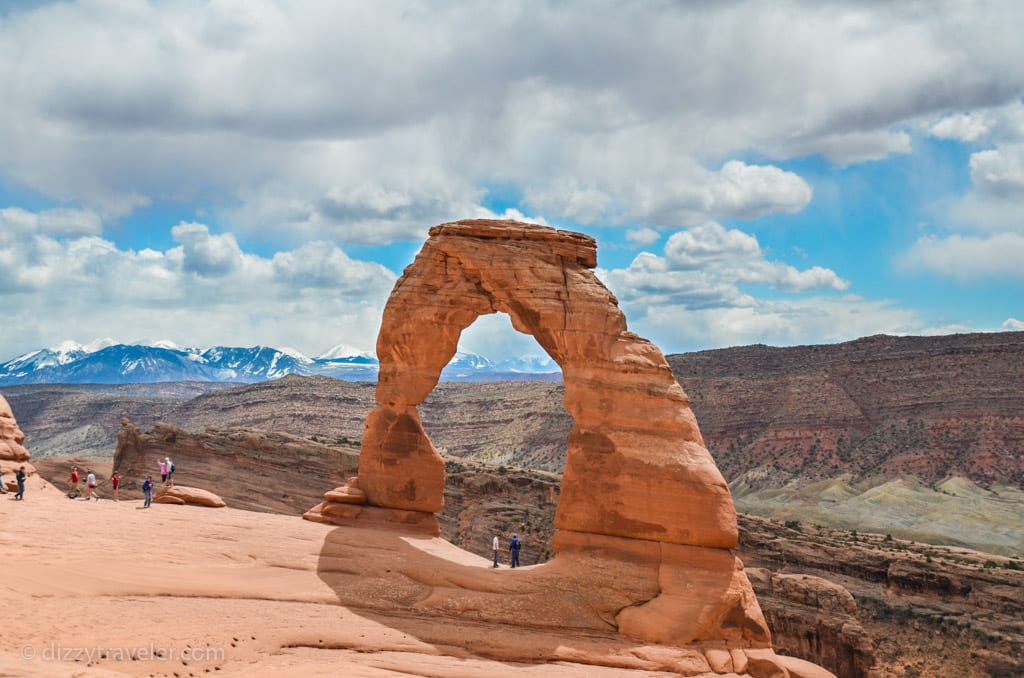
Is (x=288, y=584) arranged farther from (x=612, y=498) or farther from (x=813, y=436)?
(x=813, y=436)

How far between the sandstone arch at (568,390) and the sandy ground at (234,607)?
2.62m

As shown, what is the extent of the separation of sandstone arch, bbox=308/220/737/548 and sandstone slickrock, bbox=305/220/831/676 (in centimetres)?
3

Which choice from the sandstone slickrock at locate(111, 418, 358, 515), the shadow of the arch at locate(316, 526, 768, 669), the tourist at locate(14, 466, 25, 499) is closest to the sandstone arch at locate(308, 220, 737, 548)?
the shadow of the arch at locate(316, 526, 768, 669)

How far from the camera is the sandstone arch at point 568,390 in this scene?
2361cm

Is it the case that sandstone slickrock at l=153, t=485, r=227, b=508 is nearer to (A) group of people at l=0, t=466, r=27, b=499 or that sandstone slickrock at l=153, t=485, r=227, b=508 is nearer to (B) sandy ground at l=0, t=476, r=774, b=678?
(B) sandy ground at l=0, t=476, r=774, b=678

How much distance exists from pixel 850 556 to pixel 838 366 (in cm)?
6008

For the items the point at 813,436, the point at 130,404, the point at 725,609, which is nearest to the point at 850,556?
the point at 725,609

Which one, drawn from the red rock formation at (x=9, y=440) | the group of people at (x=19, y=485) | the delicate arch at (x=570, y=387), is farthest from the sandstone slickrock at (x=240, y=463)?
the delicate arch at (x=570, y=387)

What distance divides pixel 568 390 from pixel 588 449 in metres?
1.62

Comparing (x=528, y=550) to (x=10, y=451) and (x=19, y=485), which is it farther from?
(x=19, y=485)

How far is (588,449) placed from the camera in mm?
24312

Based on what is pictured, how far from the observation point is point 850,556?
152 ft

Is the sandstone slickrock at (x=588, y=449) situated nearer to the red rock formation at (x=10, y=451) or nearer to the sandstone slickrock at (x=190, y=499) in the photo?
the sandstone slickrock at (x=190, y=499)

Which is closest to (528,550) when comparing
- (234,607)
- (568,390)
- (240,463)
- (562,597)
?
(240,463)
